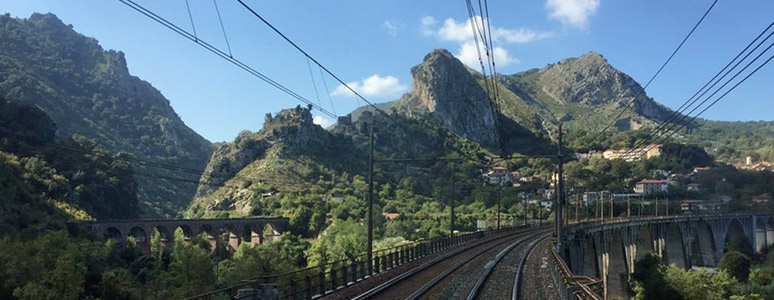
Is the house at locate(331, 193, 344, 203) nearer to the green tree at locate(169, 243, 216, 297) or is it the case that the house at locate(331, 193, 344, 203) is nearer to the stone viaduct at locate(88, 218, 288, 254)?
the stone viaduct at locate(88, 218, 288, 254)

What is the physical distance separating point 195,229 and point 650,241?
95.2m

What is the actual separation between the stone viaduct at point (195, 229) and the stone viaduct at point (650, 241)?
76.6 m

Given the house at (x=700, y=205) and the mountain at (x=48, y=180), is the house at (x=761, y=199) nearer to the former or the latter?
the house at (x=700, y=205)

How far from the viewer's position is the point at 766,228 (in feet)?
449

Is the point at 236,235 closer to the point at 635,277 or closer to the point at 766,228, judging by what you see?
the point at 635,277

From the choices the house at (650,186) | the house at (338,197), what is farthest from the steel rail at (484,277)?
the house at (650,186)

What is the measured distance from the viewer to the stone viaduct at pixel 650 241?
70688 millimetres

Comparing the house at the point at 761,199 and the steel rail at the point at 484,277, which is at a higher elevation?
the house at the point at 761,199

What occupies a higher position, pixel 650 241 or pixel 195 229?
pixel 650 241

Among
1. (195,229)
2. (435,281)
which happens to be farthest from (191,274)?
(435,281)

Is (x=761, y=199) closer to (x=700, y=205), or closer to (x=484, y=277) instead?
(x=700, y=205)

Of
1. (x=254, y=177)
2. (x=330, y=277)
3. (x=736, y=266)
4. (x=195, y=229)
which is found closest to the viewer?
(x=330, y=277)

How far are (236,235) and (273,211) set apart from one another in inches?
1021

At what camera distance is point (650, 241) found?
105 meters
